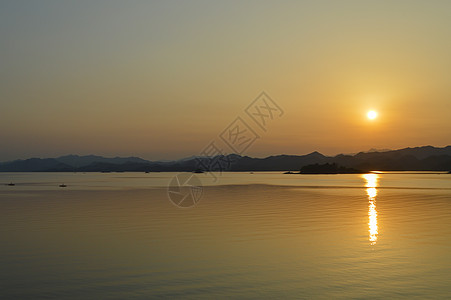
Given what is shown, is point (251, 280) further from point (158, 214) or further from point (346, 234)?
point (158, 214)

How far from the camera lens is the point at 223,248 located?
2531 centimetres

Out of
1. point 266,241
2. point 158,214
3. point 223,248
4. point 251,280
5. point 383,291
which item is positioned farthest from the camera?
point 158,214

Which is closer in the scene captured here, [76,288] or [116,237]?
[76,288]

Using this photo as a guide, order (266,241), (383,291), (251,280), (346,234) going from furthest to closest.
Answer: (346,234) < (266,241) < (251,280) < (383,291)

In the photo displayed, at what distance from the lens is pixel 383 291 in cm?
1658

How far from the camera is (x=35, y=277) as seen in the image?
1877 centimetres

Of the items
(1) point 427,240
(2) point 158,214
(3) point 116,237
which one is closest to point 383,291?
(1) point 427,240

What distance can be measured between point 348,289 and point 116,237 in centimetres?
1712

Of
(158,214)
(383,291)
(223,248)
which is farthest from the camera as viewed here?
(158,214)

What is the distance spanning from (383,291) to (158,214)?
30.2 meters

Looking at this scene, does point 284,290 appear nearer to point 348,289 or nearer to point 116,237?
point 348,289

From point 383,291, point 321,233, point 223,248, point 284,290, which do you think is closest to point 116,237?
point 223,248

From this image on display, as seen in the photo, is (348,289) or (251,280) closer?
(348,289)

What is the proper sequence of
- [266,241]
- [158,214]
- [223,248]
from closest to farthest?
[223,248] < [266,241] < [158,214]
